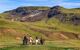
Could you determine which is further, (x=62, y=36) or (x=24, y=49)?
(x=62, y=36)

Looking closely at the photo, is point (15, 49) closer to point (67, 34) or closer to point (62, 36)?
point (62, 36)

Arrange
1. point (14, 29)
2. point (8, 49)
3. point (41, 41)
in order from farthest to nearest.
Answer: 1. point (14, 29)
2. point (41, 41)
3. point (8, 49)

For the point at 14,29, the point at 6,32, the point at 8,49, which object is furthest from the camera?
the point at 14,29

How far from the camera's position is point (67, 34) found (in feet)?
505

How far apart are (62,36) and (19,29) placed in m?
24.9

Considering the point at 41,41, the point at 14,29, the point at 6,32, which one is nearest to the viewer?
the point at 41,41

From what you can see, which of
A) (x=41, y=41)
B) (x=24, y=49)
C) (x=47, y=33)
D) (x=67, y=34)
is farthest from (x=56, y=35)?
(x=24, y=49)

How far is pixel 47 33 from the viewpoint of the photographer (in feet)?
447

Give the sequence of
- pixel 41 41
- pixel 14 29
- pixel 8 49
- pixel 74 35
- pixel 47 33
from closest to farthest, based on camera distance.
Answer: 1. pixel 8 49
2. pixel 41 41
3. pixel 14 29
4. pixel 47 33
5. pixel 74 35

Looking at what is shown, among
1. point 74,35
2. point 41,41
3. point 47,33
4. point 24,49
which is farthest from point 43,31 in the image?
point 24,49

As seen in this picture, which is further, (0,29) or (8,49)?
(0,29)

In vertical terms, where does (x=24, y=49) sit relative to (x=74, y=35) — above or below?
above

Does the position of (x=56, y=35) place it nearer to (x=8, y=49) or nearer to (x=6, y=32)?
(x=6, y=32)

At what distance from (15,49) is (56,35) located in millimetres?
98487
